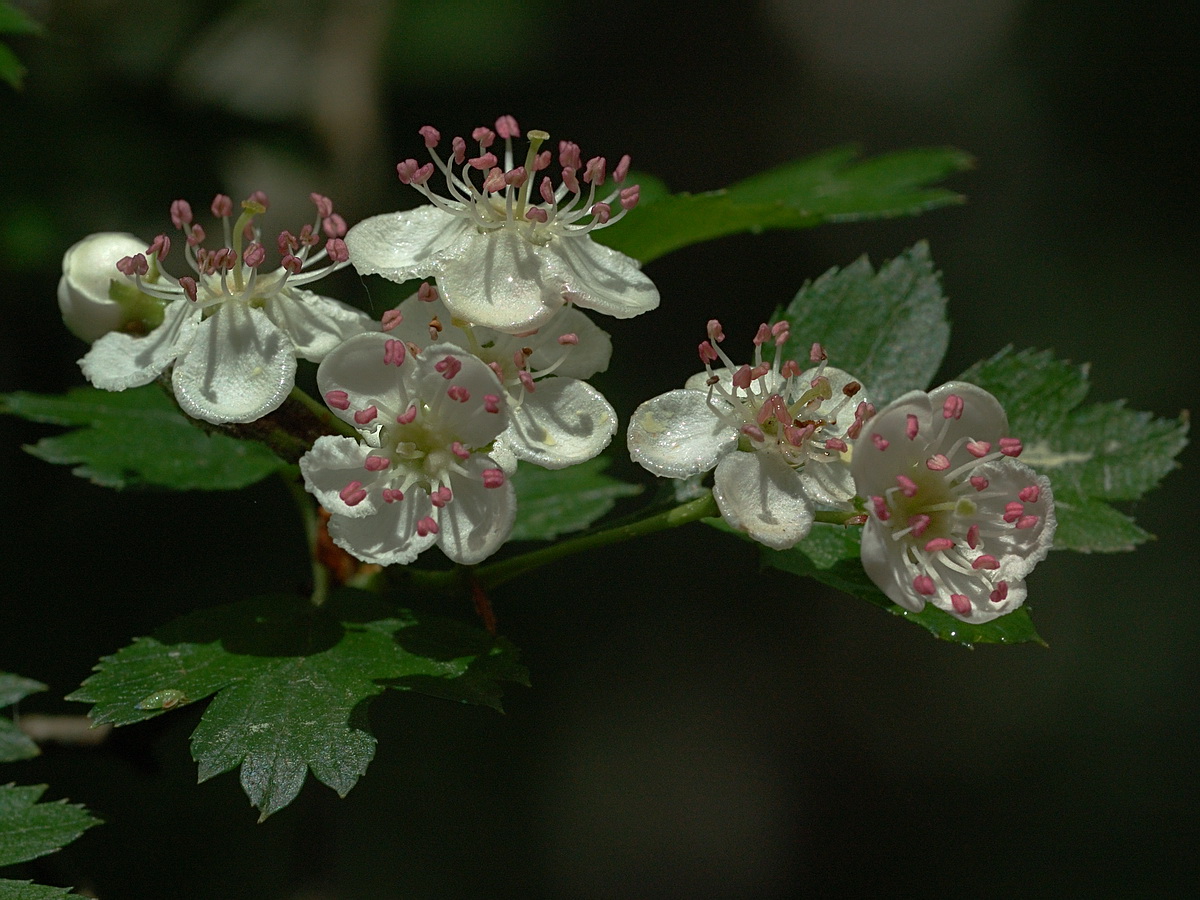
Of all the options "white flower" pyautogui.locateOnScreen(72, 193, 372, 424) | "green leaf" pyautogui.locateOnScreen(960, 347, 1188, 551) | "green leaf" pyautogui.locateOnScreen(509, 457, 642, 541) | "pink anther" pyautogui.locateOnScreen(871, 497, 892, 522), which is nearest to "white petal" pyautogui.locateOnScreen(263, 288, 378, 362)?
"white flower" pyautogui.locateOnScreen(72, 193, 372, 424)

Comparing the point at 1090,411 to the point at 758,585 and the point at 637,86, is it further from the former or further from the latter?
the point at 637,86

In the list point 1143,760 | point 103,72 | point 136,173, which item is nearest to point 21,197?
point 136,173

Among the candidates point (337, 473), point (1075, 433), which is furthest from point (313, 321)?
point (1075, 433)

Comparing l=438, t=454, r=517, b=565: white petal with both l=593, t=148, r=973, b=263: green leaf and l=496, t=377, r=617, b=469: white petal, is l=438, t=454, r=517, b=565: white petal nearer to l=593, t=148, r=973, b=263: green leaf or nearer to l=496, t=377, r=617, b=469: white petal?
l=496, t=377, r=617, b=469: white petal

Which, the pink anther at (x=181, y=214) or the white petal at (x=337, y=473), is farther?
the pink anther at (x=181, y=214)

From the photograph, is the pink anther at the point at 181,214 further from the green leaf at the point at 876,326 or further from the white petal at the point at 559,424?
the green leaf at the point at 876,326

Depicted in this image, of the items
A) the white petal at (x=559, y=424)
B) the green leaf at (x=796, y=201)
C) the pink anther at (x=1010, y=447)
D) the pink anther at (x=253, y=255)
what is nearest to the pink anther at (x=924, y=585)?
the pink anther at (x=1010, y=447)

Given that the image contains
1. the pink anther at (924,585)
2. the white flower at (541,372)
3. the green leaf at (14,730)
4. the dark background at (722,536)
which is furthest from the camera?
the dark background at (722,536)
